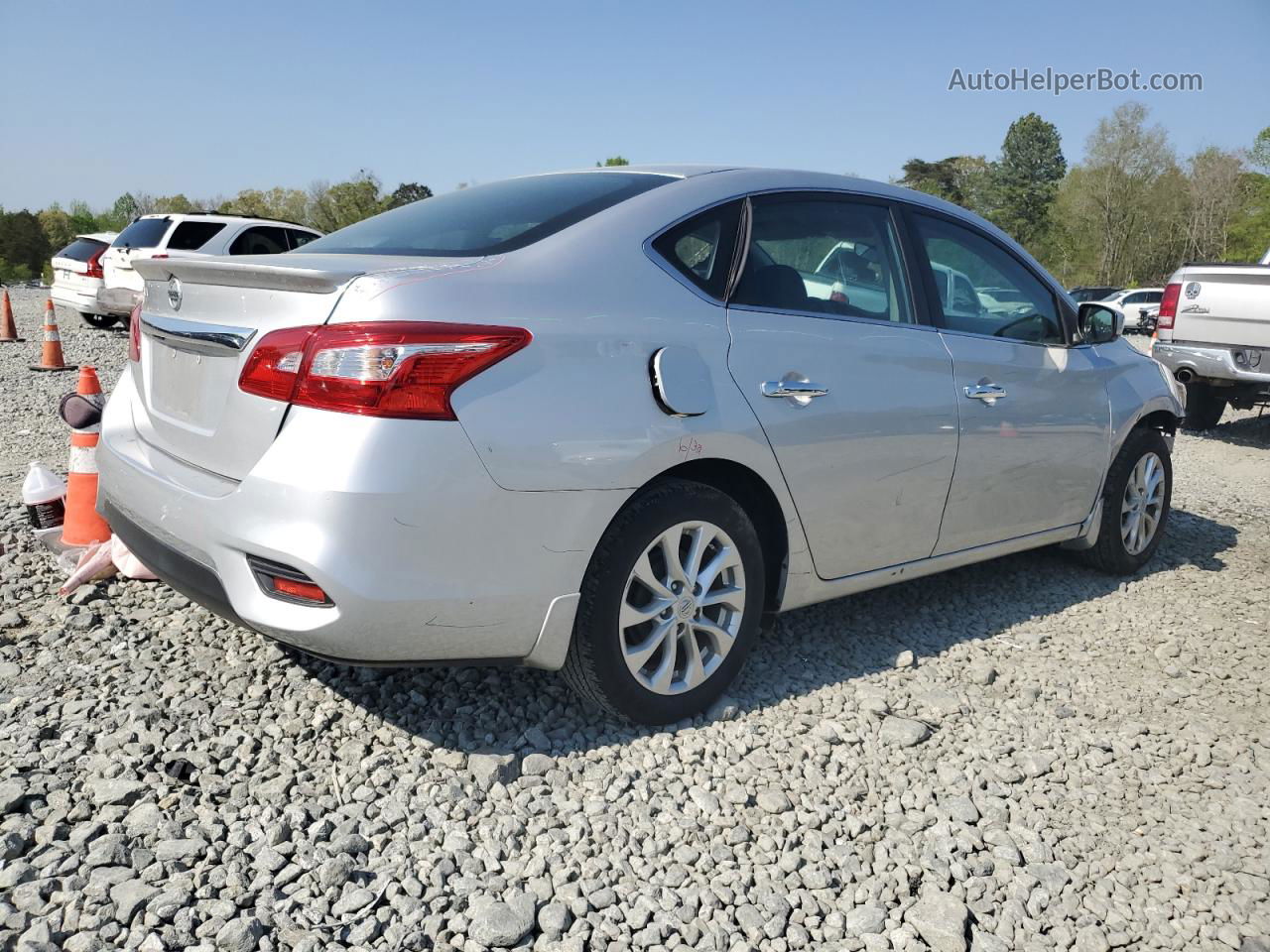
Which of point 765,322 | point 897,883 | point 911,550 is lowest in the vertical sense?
point 897,883

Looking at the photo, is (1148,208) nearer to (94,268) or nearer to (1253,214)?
(1253,214)

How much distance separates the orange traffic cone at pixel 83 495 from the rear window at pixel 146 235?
35.5ft

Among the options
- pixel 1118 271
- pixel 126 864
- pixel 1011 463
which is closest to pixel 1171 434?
pixel 1011 463

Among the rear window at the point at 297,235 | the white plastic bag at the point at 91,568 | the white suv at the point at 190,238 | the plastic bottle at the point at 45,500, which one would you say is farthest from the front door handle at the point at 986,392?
the rear window at the point at 297,235

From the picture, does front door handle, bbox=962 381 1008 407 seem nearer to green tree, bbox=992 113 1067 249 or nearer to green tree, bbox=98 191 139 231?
green tree, bbox=98 191 139 231

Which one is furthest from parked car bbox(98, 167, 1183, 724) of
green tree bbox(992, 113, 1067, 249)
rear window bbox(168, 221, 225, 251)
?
green tree bbox(992, 113, 1067, 249)

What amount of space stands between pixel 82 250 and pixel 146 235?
1.24m

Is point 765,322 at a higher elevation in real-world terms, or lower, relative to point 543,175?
lower

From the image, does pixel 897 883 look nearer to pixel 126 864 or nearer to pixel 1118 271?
pixel 126 864

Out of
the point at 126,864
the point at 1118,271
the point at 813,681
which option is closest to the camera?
the point at 126,864

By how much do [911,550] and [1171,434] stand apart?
7.66 feet

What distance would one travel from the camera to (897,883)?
8.10 feet

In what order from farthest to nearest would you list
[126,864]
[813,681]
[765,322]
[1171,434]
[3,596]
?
[1171,434] < [3,596] < [813,681] < [765,322] < [126,864]

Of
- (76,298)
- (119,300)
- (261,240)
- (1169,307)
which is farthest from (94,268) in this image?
(1169,307)
